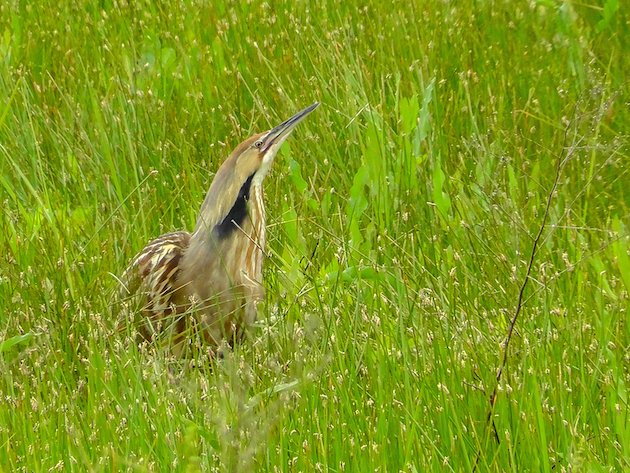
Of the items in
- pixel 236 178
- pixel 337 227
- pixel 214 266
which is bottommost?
pixel 337 227

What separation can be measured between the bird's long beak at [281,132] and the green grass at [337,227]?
180 millimetres

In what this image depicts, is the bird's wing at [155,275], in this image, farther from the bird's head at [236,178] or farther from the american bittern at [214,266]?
the bird's head at [236,178]

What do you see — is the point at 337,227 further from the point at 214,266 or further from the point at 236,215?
the point at 214,266

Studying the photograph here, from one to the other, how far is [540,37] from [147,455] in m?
3.32

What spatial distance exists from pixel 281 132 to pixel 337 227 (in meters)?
0.36

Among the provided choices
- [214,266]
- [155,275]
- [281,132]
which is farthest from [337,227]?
[155,275]

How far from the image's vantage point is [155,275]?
440 cm

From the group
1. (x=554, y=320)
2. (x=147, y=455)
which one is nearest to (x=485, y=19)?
(x=554, y=320)

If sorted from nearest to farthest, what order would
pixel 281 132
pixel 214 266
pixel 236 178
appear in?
pixel 214 266, pixel 236 178, pixel 281 132

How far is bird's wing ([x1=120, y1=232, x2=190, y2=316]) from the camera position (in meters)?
4.37

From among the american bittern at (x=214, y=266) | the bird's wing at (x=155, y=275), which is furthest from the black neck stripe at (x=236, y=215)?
the bird's wing at (x=155, y=275)

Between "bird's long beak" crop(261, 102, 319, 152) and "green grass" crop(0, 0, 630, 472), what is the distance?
0.59 ft

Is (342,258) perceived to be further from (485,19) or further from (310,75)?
(485,19)

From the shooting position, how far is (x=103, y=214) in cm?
486
